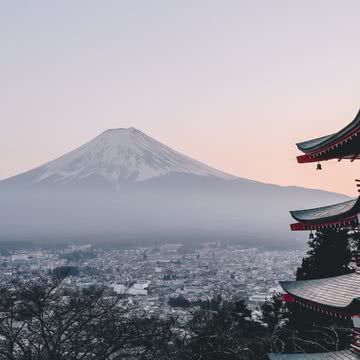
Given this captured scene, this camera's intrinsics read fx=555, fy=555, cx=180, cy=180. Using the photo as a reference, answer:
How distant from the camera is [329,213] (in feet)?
23.5

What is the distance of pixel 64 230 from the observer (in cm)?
10069

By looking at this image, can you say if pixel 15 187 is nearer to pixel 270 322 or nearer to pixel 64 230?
pixel 64 230

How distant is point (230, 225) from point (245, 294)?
3588 inches

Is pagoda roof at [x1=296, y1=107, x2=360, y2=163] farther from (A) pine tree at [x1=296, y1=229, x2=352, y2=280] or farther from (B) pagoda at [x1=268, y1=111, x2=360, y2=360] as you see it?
(A) pine tree at [x1=296, y1=229, x2=352, y2=280]

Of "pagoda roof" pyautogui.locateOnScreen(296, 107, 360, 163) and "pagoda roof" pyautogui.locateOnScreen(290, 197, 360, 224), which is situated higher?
"pagoda roof" pyautogui.locateOnScreen(296, 107, 360, 163)

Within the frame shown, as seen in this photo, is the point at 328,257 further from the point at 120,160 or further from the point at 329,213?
the point at 120,160

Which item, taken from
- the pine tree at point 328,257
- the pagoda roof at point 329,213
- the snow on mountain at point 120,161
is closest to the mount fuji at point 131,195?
the snow on mountain at point 120,161

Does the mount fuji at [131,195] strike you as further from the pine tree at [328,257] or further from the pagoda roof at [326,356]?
the pagoda roof at [326,356]

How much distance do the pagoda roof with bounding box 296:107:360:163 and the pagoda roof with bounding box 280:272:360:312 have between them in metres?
1.49

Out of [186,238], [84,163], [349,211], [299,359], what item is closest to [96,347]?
[299,359]

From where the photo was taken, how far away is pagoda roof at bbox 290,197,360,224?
6.64 meters

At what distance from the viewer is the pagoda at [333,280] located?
6.25 metres

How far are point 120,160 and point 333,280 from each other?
411ft

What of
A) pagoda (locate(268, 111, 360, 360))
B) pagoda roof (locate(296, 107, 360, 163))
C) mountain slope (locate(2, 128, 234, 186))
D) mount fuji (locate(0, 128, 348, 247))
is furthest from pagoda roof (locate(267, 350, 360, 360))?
mountain slope (locate(2, 128, 234, 186))
